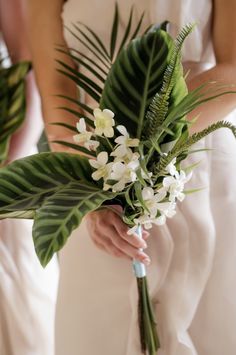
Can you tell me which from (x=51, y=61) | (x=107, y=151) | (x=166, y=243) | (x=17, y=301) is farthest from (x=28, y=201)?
(x=17, y=301)

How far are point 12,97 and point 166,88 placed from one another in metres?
0.67

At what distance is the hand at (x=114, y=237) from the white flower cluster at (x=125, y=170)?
91mm

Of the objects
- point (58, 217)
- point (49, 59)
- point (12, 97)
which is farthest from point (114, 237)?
point (12, 97)

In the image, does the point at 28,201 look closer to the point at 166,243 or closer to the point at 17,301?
the point at 166,243

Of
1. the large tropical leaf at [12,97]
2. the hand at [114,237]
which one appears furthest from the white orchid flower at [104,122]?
the large tropical leaf at [12,97]

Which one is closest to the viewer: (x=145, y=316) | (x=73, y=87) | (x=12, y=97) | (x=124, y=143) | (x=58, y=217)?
(x=58, y=217)

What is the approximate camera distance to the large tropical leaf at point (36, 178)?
62 cm

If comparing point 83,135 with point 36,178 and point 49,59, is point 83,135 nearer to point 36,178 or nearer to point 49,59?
point 36,178

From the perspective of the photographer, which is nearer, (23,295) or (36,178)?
(36,178)

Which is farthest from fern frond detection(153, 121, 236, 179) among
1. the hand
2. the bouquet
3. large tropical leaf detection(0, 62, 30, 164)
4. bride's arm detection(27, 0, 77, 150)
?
large tropical leaf detection(0, 62, 30, 164)

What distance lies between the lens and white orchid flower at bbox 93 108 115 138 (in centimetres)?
65

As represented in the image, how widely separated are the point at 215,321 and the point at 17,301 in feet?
1.77

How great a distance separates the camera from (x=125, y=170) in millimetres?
648

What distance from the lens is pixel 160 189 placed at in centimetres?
67
